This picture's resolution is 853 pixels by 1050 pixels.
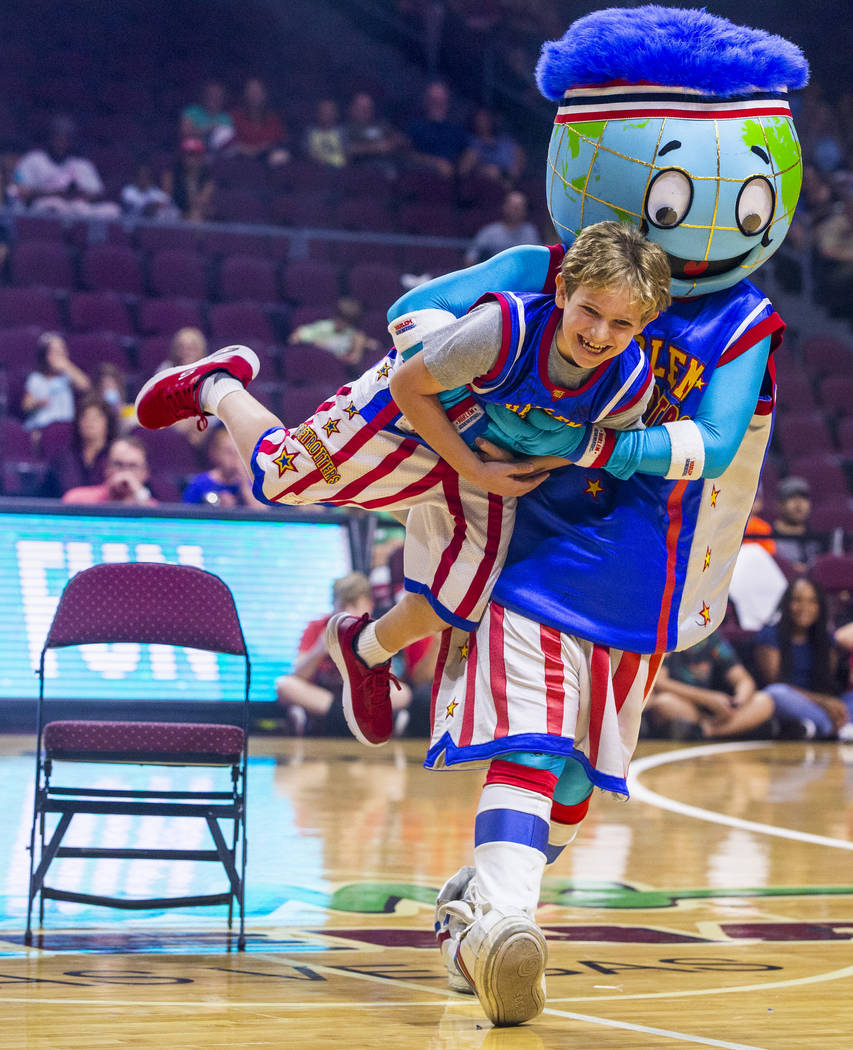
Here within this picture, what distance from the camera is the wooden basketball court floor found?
277cm

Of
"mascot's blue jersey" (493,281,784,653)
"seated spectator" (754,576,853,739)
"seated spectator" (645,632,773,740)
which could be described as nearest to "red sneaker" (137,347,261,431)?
"mascot's blue jersey" (493,281,784,653)

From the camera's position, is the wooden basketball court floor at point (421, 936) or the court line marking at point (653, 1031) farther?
the wooden basketball court floor at point (421, 936)

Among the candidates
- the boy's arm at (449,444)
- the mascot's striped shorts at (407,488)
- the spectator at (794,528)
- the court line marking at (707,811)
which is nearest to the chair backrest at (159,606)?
the mascot's striped shorts at (407,488)

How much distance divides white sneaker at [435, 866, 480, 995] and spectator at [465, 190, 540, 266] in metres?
8.42

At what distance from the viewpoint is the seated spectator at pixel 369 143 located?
12.4 metres

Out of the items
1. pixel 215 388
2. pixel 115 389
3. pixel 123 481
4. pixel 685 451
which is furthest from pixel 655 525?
pixel 115 389

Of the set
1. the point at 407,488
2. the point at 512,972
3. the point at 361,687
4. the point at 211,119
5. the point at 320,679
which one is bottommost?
the point at 320,679

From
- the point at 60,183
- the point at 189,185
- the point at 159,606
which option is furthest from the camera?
the point at 189,185

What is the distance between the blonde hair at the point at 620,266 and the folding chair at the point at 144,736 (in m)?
→ 1.41

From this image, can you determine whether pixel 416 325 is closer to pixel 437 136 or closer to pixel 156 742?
pixel 156 742

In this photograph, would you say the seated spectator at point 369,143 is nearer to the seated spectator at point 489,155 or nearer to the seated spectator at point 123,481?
the seated spectator at point 489,155

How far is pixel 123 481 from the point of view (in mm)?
7387

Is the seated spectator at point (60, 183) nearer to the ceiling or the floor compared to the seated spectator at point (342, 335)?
nearer to the ceiling

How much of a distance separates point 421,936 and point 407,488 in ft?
4.12
